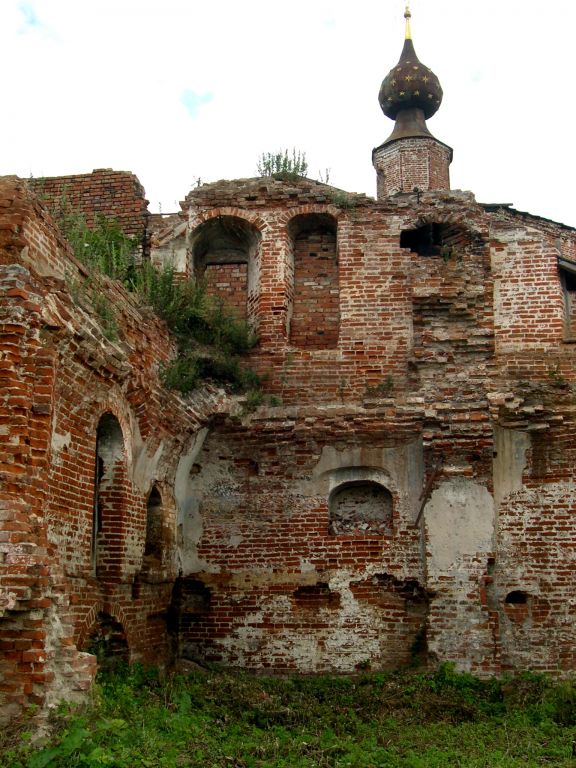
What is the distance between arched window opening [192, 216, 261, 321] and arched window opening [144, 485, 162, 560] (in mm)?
3065

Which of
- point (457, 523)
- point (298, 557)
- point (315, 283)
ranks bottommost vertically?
point (298, 557)

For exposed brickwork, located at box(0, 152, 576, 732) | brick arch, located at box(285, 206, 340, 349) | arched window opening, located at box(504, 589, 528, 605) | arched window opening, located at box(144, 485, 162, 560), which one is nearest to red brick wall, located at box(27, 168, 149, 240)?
exposed brickwork, located at box(0, 152, 576, 732)

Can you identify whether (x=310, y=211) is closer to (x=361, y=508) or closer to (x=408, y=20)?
(x=361, y=508)

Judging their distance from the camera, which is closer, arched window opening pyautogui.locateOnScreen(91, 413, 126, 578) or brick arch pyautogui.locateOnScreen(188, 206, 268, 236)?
arched window opening pyautogui.locateOnScreen(91, 413, 126, 578)

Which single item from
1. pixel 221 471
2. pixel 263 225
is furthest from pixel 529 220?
pixel 221 471

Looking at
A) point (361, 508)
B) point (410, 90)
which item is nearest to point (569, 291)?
point (361, 508)

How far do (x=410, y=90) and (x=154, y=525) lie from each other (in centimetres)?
1656

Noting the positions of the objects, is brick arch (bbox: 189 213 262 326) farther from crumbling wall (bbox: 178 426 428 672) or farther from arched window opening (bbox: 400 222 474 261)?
arched window opening (bbox: 400 222 474 261)

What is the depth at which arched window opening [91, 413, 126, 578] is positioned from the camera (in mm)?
8625

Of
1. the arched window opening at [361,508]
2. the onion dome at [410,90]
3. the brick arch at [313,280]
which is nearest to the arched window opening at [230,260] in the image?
the brick arch at [313,280]

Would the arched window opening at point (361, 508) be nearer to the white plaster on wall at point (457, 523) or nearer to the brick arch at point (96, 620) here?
the white plaster on wall at point (457, 523)

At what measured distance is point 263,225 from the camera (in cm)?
1205

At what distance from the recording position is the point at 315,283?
12.2 m

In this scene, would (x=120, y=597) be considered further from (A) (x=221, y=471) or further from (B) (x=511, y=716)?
(B) (x=511, y=716)
